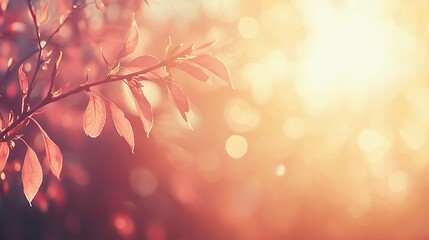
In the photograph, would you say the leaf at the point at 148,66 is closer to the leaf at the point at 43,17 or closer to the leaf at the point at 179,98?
the leaf at the point at 179,98

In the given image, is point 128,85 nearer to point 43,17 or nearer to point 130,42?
point 130,42

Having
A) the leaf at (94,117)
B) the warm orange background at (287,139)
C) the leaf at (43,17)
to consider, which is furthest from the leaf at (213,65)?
the warm orange background at (287,139)

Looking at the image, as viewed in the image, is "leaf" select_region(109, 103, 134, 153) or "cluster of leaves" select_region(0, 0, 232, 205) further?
"leaf" select_region(109, 103, 134, 153)

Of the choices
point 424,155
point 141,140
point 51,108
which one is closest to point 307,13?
point 424,155

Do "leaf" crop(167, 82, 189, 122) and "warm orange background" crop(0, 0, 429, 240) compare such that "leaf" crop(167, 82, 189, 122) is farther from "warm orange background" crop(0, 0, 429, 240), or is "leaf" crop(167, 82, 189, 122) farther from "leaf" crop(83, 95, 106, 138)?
"warm orange background" crop(0, 0, 429, 240)

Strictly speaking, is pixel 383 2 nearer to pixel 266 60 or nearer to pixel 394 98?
pixel 394 98

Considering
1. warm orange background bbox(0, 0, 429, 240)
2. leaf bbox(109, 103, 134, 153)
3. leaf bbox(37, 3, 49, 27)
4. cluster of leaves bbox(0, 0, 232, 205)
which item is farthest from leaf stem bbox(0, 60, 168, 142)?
warm orange background bbox(0, 0, 429, 240)

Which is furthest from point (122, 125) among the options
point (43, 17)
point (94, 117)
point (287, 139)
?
point (287, 139)
